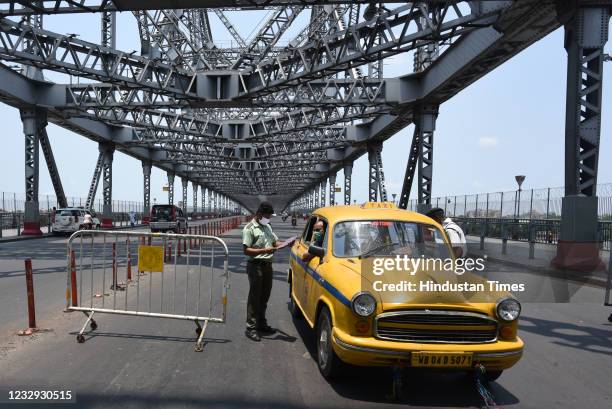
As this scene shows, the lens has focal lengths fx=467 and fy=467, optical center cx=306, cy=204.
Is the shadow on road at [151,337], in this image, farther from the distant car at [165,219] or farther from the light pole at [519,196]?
the distant car at [165,219]

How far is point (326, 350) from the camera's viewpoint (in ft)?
16.5

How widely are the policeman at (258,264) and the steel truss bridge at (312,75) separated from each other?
868 cm

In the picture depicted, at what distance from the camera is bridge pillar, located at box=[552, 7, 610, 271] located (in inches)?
527

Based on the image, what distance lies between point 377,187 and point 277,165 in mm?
24653

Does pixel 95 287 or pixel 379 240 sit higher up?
pixel 379 240

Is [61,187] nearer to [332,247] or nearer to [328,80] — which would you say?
[328,80]

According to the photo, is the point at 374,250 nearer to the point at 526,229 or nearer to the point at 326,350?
the point at 326,350

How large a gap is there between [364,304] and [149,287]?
291 inches

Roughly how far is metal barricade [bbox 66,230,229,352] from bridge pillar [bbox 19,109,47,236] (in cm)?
1557

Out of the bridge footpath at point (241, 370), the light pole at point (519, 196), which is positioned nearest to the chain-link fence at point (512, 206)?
the light pole at point (519, 196)

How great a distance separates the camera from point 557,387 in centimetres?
494

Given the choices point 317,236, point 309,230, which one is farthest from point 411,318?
point 309,230

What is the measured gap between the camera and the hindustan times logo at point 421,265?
5.01m

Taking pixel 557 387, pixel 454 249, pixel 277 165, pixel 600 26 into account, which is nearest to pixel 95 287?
pixel 454 249
